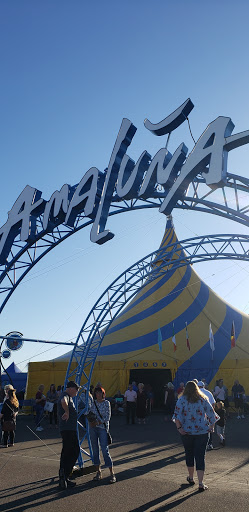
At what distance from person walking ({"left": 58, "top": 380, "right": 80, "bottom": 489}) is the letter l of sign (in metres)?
3.43

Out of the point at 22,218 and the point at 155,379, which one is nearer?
the point at 22,218

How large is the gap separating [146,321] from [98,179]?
1113cm

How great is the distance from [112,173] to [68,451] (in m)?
5.01

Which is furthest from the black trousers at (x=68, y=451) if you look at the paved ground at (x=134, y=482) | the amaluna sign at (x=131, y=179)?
the amaluna sign at (x=131, y=179)

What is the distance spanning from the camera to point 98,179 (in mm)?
9438

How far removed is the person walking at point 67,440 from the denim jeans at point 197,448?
4.64 ft

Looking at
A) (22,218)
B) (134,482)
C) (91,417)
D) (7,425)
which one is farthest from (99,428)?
(22,218)

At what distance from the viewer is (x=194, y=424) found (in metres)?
5.43

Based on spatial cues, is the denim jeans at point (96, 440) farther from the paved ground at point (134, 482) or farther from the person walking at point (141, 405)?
the person walking at point (141, 405)

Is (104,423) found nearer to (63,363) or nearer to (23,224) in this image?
(23,224)

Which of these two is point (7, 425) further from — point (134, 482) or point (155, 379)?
point (155, 379)

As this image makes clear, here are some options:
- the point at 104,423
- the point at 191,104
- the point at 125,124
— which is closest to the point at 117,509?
the point at 104,423

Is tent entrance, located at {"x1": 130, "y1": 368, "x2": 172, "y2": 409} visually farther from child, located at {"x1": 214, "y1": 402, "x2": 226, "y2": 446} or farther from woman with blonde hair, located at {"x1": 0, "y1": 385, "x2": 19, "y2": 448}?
woman with blonde hair, located at {"x1": 0, "y1": 385, "x2": 19, "y2": 448}

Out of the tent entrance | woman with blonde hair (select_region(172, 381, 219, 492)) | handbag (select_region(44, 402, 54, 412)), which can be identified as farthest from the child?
the tent entrance
